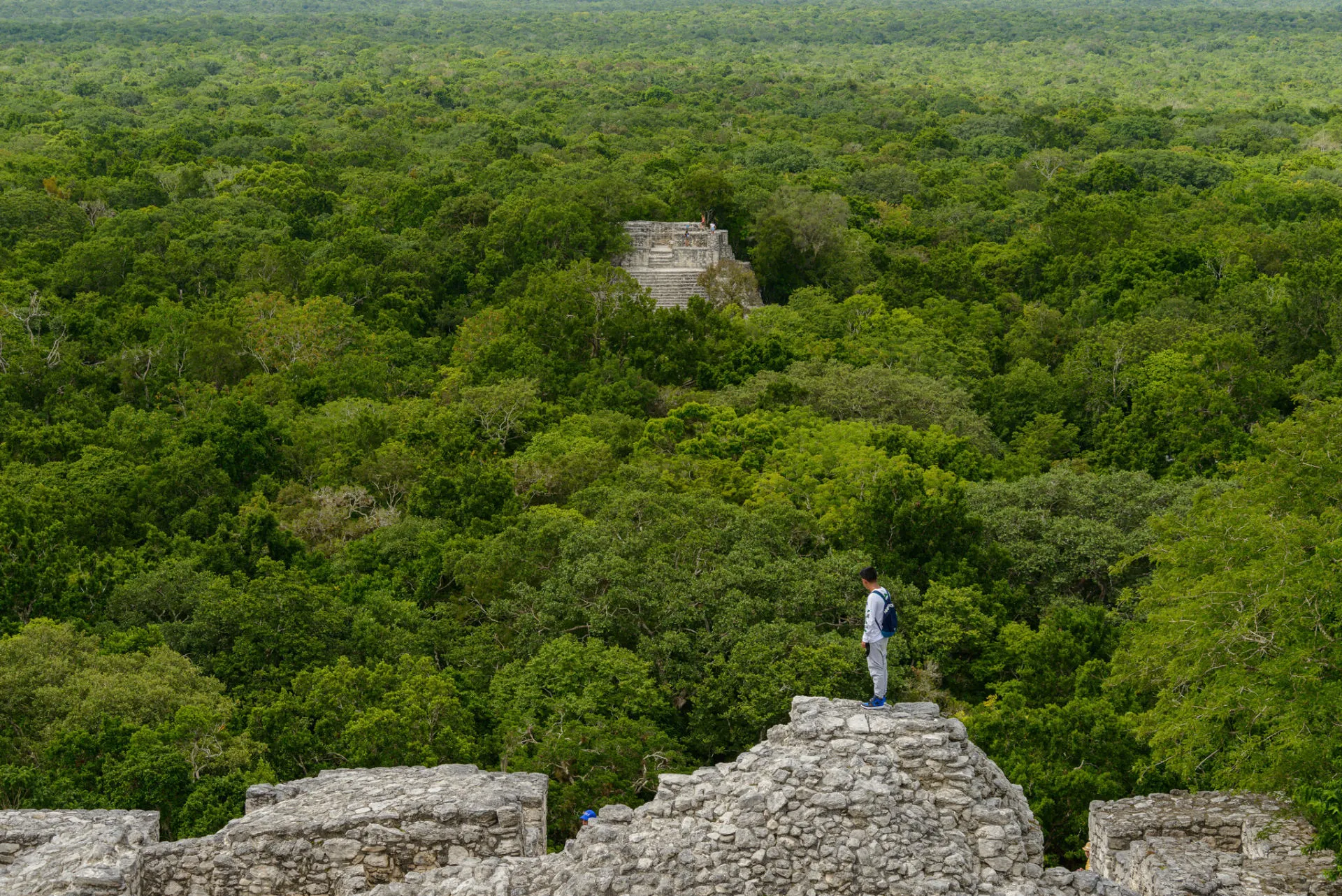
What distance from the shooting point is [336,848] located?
38.4 ft

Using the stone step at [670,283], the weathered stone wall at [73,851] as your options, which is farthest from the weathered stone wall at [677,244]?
the weathered stone wall at [73,851]

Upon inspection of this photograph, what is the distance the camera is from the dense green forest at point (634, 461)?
17.0m

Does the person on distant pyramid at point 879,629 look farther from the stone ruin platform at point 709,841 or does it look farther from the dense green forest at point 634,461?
the dense green forest at point 634,461

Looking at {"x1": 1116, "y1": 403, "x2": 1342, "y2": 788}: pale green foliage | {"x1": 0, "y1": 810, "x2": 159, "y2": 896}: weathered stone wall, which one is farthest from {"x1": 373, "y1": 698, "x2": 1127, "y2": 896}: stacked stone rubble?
{"x1": 1116, "y1": 403, "x2": 1342, "y2": 788}: pale green foliage

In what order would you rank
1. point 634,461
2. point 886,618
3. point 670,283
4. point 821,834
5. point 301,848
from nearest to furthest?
point 821,834
point 301,848
point 886,618
point 634,461
point 670,283

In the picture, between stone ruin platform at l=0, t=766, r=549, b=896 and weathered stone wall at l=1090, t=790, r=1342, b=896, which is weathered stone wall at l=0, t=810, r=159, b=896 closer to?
stone ruin platform at l=0, t=766, r=549, b=896

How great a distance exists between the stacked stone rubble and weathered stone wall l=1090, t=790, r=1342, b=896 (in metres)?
1.65

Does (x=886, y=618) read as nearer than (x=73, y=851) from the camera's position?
No

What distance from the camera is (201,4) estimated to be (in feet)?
625

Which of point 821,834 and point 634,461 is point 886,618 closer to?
point 821,834

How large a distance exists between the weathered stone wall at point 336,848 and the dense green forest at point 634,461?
4.07 m

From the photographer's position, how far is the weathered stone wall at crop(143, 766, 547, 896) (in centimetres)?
1166

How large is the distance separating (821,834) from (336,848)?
4.14 metres

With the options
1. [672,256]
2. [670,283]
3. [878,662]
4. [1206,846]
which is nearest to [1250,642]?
[1206,846]
